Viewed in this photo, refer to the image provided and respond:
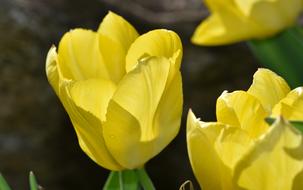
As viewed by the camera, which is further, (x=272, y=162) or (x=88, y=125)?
(x=88, y=125)

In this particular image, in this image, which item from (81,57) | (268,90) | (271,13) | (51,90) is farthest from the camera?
(51,90)

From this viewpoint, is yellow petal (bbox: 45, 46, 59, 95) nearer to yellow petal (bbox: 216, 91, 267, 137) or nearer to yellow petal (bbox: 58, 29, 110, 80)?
yellow petal (bbox: 58, 29, 110, 80)

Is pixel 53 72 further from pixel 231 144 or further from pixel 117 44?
pixel 231 144

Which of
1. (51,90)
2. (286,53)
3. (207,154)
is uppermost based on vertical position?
(207,154)

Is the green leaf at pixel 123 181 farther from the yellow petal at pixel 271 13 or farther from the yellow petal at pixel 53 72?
the yellow petal at pixel 271 13

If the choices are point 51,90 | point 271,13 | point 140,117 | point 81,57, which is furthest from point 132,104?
point 51,90

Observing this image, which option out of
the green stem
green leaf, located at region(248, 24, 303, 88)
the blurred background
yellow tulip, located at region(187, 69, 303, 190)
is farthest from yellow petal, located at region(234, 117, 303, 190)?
the blurred background

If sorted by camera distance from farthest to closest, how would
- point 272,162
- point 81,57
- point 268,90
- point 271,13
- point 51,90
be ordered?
point 51,90, point 271,13, point 81,57, point 268,90, point 272,162

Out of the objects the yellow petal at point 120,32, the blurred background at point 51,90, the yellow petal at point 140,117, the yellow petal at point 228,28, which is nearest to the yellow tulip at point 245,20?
the yellow petal at point 228,28
